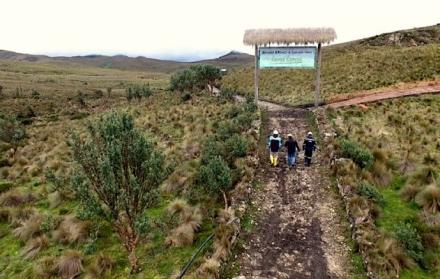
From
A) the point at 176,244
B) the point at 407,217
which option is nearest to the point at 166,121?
the point at 176,244

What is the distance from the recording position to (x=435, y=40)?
57.8 metres

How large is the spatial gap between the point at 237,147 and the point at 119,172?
6585mm

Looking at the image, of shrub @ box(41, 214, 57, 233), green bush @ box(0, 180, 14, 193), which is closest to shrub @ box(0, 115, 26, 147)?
green bush @ box(0, 180, 14, 193)

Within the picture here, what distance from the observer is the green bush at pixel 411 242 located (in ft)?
32.7

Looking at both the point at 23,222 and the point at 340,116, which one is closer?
the point at 23,222

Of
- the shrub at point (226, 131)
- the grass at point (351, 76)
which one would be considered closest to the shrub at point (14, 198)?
the shrub at point (226, 131)

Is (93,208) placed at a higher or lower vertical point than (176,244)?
higher

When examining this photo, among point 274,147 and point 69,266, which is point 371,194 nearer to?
point 274,147

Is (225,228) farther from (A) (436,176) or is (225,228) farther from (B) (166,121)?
(B) (166,121)

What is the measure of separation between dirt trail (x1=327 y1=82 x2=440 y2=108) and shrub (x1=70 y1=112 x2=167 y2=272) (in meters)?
18.6

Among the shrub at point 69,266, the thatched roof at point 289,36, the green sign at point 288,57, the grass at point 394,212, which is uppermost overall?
the thatched roof at point 289,36

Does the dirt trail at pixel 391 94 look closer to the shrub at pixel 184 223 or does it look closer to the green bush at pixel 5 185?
the shrub at pixel 184 223

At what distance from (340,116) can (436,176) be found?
9814 millimetres

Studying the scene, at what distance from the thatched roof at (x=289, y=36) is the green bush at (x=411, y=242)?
14.8 metres
